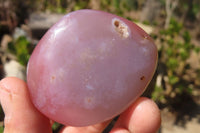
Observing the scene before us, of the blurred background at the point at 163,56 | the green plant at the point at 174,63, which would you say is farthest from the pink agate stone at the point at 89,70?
the green plant at the point at 174,63

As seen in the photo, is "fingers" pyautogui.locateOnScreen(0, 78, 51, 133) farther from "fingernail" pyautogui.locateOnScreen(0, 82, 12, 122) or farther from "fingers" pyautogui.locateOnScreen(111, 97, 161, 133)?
"fingers" pyautogui.locateOnScreen(111, 97, 161, 133)

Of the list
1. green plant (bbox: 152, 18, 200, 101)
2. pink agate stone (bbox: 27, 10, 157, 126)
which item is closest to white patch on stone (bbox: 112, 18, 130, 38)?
pink agate stone (bbox: 27, 10, 157, 126)

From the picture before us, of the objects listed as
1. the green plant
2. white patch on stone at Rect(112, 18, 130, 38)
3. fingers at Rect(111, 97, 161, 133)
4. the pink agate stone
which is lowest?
the green plant

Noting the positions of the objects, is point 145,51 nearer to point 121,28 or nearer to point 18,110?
point 121,28

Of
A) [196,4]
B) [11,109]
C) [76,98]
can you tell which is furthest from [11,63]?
[196,4]

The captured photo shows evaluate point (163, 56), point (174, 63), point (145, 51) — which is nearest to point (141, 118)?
point (145, 51)

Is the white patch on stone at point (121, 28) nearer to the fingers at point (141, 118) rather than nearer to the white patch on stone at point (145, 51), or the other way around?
the white patch on stone at point (145, 51)

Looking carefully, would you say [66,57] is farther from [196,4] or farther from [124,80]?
[196,4]
